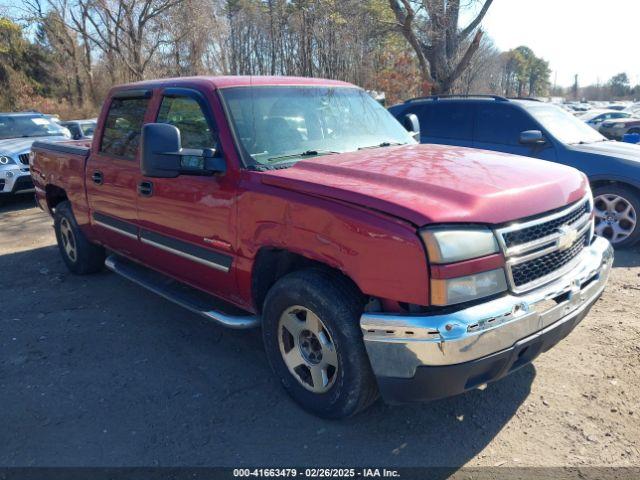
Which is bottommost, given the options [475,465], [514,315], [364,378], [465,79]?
[475,465]

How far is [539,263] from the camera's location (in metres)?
2.71

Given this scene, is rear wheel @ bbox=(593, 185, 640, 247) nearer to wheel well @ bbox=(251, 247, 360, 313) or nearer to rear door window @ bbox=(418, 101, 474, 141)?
rear door window @ bbox=(418, 101, 474, 141)

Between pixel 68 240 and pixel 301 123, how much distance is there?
347 centimetres

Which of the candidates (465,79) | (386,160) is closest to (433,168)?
(386,160)

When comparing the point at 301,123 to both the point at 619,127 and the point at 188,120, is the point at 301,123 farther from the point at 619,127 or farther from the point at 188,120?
the point at 619,127

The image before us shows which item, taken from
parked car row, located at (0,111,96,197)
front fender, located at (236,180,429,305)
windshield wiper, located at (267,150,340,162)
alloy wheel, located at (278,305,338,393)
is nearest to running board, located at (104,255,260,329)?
alloy wheel, located at (278,305,338,393)

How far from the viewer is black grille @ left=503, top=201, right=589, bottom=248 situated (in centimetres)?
256

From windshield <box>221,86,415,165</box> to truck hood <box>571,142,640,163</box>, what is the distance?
3.39m

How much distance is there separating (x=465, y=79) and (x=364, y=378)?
2049cm

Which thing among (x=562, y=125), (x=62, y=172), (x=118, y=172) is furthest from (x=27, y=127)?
(x=562, y=125)

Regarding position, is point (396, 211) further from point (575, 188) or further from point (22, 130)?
point (22, 130)

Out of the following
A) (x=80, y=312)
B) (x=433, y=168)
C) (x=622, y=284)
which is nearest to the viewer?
(x=433, y=168)

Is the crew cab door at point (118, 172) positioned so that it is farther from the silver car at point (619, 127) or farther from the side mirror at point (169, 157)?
the silver car at point (619, 127)

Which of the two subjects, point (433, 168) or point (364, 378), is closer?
point (364, 378)
